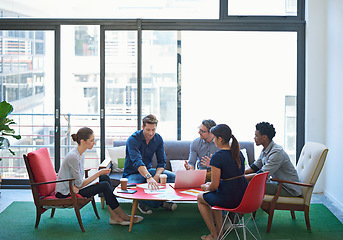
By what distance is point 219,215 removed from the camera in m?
4.62

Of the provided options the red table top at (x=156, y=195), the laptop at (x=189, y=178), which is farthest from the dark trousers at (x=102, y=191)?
the laptop at (x=189, y=178)

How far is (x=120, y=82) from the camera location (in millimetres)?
6934

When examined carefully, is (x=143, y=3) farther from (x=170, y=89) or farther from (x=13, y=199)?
(x=13, y=199)

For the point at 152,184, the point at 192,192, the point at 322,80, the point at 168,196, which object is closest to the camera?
the point at 168,196

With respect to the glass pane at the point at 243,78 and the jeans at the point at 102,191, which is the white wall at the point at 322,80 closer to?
the glass pane at the point at 243,78

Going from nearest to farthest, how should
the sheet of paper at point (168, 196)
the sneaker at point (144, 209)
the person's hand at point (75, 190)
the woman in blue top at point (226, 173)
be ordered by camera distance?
the woman in blue top at point (226, 173) → the sheet of paper at point (168, 196) → the person's hand at point (75, 190) → the sneaker at point (144, 209)

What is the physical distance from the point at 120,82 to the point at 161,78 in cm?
60

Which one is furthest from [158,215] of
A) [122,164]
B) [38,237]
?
[38,237]

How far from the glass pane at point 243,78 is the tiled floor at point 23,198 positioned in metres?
0.97

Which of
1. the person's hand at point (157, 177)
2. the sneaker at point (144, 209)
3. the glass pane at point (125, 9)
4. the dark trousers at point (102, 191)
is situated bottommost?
the sneaker at point (144, 209)

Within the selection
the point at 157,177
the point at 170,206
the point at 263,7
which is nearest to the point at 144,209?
the point at 170,206

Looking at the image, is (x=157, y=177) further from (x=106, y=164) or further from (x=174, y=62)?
(x=174, y=62)

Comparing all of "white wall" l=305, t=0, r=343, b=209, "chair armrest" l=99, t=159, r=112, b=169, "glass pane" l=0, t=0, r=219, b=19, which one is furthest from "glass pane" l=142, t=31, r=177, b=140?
"white wall" l=305, t=0, r=343, b=209

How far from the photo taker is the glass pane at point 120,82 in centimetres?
689
